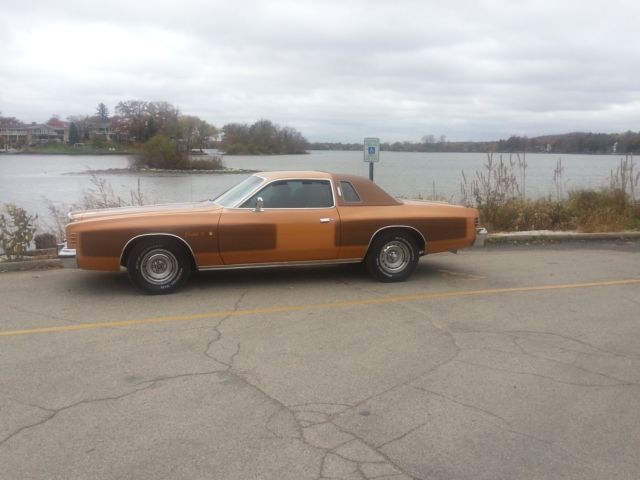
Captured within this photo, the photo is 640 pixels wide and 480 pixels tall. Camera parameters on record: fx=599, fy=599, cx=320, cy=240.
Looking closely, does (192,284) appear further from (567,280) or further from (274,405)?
(567,280)

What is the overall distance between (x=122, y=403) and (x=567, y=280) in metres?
6.37

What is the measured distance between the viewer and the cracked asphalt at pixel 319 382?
333 cm

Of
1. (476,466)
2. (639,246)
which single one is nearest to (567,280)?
(639,246)

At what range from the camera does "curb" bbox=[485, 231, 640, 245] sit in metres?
11.7

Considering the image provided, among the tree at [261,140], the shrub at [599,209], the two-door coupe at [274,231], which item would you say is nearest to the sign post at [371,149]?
the two-door coupe at [274,231]

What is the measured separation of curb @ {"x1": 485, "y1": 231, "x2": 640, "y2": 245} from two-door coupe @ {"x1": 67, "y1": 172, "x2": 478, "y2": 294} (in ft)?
11.6

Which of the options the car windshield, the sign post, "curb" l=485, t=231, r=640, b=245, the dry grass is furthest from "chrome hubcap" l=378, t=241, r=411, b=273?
the dry grass

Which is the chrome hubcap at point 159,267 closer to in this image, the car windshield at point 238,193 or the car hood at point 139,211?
the car hood at point 139,211

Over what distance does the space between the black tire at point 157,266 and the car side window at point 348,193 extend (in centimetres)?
217

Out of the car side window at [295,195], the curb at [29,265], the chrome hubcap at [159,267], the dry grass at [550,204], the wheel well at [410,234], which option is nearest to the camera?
the chrome hubcap at [159,267]

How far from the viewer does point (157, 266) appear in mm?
7125

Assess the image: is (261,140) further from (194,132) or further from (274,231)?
(274,231)

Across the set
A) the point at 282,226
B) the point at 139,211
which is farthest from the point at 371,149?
the point at 139,211

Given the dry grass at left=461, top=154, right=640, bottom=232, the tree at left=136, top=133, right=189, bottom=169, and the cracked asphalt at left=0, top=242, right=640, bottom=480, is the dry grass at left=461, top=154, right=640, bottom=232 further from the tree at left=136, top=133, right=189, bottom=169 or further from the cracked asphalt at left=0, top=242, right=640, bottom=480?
the tree at left=136, top=133, right=189, bottom=169
